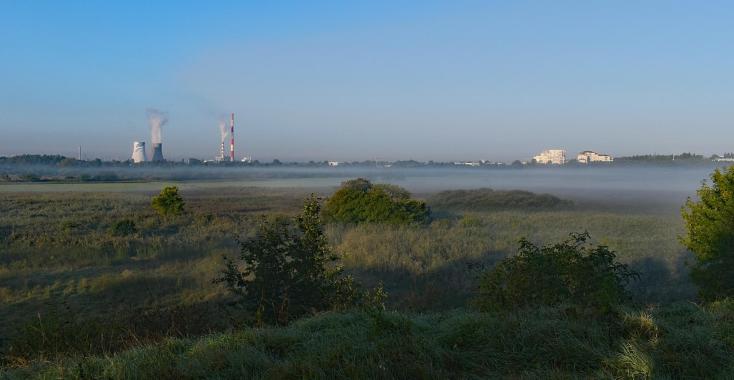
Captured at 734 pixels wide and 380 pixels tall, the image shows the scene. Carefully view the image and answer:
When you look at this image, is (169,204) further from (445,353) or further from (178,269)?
(445,353)

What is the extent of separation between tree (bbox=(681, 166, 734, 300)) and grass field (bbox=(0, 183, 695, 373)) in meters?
2.38

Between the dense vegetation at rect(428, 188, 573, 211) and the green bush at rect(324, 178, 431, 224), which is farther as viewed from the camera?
the dense vegetation at rect(428, 188, 573, 211)

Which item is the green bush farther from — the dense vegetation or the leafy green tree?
the leafy green tree

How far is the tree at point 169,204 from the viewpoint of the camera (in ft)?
126

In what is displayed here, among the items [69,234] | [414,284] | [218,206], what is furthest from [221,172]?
[414,284]

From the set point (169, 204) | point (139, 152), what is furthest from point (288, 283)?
point (139, 152)

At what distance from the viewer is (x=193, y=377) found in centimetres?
496

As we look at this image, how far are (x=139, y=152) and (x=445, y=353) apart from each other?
161 metres

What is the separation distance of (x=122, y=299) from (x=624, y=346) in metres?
13.4

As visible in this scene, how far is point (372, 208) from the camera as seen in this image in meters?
32.8

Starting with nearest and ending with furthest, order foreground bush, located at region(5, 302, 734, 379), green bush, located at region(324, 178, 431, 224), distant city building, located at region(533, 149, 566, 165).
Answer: foreground bush, located at region(5, 302, 734, 379)
green bush, located at region(324, 178, 431, 224)
distant city building, located at region(533, 149, 566, 165)

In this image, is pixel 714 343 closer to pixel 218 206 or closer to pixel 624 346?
pixel 624 346

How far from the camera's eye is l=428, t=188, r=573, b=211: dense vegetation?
2114 inches

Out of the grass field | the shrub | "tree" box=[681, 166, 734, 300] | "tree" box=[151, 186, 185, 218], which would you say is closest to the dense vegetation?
the grass field
